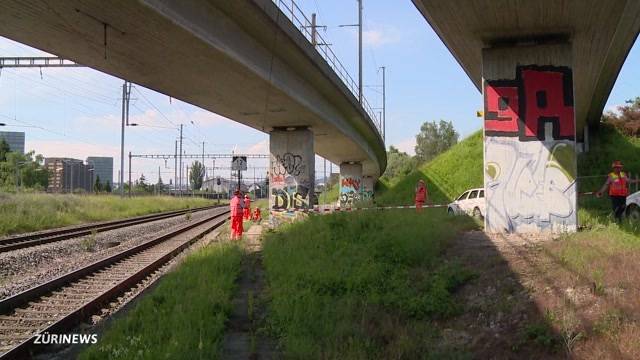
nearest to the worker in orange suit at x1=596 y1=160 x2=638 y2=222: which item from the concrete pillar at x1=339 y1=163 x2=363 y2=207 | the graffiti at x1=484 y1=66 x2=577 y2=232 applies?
the graffiti at x1=484 y1=66 x2=577 y2=232

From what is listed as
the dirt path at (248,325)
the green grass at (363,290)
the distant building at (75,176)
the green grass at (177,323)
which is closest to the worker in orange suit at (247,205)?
the green grass at (363,290)

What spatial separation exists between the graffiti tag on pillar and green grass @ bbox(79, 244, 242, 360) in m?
7.48

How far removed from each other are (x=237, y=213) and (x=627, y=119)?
36996mm

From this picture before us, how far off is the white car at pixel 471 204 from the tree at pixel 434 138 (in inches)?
2996

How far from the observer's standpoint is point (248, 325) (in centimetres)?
748

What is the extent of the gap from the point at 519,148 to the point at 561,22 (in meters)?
2.95

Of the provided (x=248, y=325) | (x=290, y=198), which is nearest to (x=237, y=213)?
(x=290, y=198)

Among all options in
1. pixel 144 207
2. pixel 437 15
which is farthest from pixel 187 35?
pixel 144 207

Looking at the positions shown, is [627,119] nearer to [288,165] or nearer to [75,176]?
[288,165]

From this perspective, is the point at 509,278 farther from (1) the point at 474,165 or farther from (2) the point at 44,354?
(1) the point at 474,165

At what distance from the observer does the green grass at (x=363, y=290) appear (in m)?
6.21

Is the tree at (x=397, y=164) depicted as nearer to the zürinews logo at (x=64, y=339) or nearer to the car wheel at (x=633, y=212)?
the car wheel at (x=633, y=212)

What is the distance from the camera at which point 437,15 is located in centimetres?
1194

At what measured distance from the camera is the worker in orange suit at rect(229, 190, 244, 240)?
17672mm
